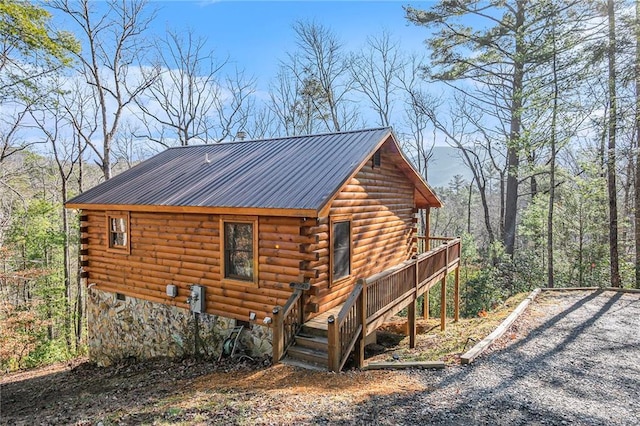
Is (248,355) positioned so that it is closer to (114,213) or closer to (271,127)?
(114,213)

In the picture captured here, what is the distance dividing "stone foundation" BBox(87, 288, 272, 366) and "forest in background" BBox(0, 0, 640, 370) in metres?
6.52

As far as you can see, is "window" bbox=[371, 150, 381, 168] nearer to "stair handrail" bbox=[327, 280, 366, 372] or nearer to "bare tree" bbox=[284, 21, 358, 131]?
"stair handrail" bbox=[327, 280, 366, 372]

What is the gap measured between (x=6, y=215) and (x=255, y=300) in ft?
62.3

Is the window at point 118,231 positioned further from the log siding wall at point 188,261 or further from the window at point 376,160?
the window at point 376,160

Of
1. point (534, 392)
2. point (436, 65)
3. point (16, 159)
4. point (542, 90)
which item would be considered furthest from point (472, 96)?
point (16, 159)

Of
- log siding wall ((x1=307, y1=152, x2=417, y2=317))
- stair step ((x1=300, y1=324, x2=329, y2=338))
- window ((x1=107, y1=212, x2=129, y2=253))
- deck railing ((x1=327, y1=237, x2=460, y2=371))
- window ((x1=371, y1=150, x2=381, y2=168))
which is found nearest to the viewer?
deck railing ((x1=327, y1=237, x2=460, y2=371))

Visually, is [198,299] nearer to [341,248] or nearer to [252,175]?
[252,175]

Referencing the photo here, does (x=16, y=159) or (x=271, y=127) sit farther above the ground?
(x=271, y=127)

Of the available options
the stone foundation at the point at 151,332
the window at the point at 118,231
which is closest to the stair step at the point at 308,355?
the stone foundation at the point at 151,332

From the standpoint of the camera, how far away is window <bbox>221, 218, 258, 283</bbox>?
794 cm

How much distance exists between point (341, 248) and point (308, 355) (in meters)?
2.51

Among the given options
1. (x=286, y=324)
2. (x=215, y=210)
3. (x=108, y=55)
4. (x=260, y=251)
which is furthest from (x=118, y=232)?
(x=108, y=55)

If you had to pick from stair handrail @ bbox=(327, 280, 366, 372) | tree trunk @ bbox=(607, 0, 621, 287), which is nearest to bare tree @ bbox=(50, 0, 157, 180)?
stair handrail @ bbox=(327, 280, 366, 372)

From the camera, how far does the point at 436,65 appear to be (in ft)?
62.3
